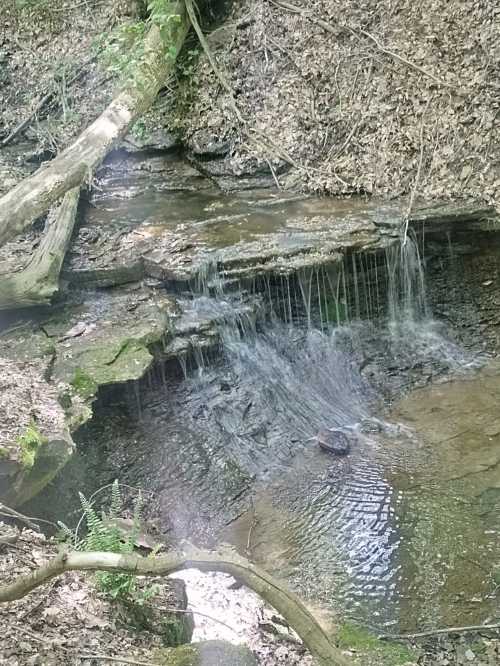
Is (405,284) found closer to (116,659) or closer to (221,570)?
(221,570)

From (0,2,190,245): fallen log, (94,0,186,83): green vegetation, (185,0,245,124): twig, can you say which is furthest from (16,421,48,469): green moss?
(185,0,245,124): twig

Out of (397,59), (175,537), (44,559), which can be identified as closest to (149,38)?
(397,59)

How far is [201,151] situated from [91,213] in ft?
7.15

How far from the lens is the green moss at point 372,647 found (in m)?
3.98

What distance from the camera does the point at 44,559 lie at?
13.2 ft

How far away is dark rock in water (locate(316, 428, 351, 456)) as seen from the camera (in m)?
6.40

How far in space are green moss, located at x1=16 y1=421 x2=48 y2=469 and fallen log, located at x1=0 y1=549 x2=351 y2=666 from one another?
52.7 inches

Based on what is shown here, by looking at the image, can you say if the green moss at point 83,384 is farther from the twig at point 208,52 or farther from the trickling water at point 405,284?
the twig at point 208,52

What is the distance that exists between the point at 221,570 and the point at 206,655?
852 mm

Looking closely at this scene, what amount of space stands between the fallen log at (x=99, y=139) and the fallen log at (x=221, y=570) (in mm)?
3893

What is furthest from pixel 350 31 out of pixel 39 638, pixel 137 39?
pixel 39 638

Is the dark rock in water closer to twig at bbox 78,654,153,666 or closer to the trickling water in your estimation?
the trickling water

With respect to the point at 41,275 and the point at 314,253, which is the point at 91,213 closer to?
the point at 41,275

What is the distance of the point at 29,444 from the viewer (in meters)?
4.40
